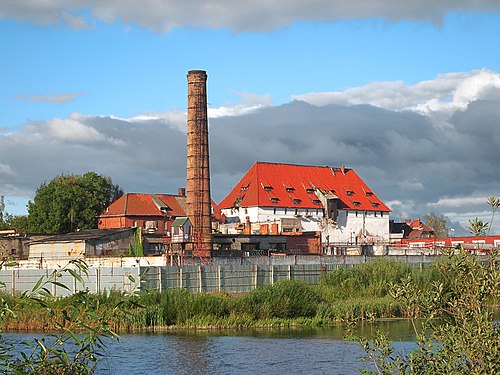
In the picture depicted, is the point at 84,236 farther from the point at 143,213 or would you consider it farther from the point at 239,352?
the point at 239,352

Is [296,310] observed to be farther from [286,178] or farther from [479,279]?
[286,178]

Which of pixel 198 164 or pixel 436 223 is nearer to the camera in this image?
pixel 198 164

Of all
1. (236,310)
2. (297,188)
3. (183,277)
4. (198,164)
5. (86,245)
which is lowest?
(236,310)

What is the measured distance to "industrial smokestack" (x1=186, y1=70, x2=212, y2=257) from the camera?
63.5 m

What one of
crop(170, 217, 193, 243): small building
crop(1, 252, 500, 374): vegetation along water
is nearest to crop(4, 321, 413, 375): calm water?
crop(1, 252, 500, 374): vegetation along water

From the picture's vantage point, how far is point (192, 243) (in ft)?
209

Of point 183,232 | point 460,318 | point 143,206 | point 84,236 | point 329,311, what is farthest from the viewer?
point 143,206

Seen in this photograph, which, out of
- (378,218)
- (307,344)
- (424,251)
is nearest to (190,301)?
(307,344)

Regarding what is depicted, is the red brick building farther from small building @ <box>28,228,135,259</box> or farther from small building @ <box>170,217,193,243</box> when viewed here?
small building @ <box>170,217,193,243</box>

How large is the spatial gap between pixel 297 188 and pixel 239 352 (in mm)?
57282

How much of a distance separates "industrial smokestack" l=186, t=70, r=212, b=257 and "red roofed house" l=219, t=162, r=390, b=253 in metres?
14.4

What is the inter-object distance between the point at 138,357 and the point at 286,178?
5951 centimetres

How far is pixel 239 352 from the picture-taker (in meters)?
27.6

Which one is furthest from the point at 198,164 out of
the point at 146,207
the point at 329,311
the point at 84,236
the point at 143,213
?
the point at 329,311
